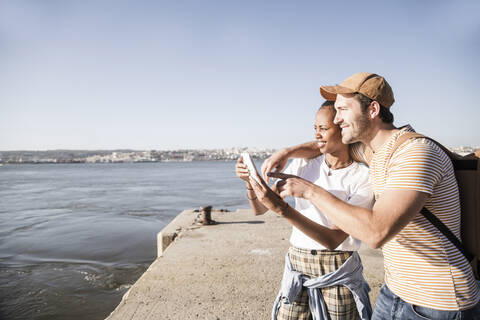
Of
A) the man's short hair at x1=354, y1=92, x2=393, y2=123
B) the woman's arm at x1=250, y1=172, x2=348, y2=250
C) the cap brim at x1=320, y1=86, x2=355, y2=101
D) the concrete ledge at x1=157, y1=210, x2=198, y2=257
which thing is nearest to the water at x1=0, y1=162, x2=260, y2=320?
the concrete ledge at x1=157, y1=210, x2=198, y2=257

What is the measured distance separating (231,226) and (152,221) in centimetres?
947

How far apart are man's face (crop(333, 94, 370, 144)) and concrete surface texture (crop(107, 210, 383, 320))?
2.68 meters

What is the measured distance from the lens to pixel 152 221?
16578 mm

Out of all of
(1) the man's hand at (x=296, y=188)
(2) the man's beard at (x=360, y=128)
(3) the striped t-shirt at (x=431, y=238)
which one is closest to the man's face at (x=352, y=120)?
(2) the man's beard at (x=360, y=128)

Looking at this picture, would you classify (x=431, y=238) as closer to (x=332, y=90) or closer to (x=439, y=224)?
(x=439, y=224)

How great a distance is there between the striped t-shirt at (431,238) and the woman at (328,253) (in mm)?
605

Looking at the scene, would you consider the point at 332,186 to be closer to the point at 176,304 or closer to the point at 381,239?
the point at 381,239

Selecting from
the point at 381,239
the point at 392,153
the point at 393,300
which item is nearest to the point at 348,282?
the point at 393,300

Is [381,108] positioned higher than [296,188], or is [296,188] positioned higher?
[381,108]

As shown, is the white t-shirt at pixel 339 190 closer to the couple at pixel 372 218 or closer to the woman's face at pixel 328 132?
the couple at pixel 372 218

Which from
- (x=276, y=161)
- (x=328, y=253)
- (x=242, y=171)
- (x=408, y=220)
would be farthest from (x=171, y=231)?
(x=408, y=220)

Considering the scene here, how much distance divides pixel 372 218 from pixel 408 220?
0.16 meters

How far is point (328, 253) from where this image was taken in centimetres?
240

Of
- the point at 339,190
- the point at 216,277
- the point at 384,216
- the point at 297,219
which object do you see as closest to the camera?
the point at 384,216
